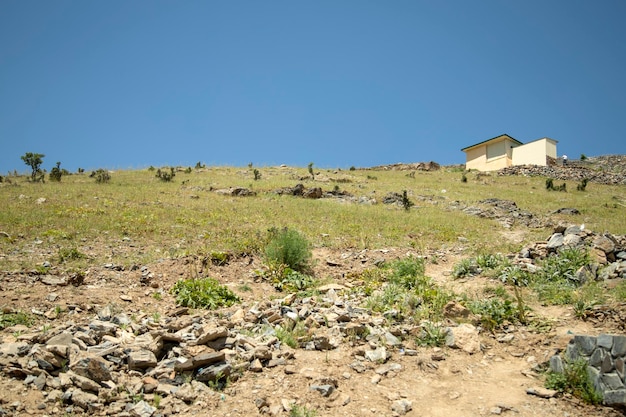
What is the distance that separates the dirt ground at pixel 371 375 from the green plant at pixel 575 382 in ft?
0.37

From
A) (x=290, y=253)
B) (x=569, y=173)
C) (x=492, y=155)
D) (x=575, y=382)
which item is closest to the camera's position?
(x=575, y=382)

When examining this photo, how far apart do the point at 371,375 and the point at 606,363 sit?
A: 2677mm

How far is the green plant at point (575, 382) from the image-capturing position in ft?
15.2

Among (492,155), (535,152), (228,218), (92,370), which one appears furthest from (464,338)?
(492,155)

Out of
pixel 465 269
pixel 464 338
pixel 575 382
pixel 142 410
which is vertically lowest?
pixel 142 410

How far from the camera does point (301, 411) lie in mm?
4469

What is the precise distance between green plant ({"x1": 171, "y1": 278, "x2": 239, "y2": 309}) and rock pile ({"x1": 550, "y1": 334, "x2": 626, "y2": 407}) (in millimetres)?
5551

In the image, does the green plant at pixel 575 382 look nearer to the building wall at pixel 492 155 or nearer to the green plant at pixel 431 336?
the green plant at pixel 431 336

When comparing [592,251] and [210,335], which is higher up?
[592,251]

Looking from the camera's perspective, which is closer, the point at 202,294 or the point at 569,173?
the point at 202,294

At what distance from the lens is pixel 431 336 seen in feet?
20.3

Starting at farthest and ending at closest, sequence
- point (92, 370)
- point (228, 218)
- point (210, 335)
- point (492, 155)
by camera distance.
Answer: point (492, 155), point (228, 218), point (210, 335), point (92, 370)

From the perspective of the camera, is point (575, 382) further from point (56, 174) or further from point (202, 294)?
point (56, 174)

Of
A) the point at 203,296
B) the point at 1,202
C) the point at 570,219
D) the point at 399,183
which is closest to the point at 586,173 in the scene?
the point at 399,183
